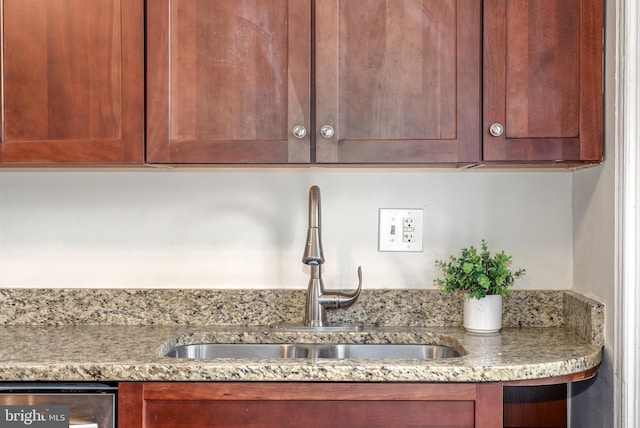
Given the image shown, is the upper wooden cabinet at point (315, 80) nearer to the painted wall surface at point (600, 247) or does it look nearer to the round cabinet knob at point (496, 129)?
the round cabinet knob at point (496, 129)

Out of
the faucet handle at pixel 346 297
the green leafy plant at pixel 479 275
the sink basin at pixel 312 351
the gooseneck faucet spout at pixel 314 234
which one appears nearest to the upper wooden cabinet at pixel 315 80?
the gooseneck faucet spout at pixel 314 234

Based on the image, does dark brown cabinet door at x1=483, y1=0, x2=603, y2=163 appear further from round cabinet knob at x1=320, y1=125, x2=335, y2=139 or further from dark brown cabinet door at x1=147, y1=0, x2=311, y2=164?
dark brown cabinet door at x1=147, y1=0, x2=311, y2=164

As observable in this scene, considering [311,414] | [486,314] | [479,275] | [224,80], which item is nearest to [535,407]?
[486,314]

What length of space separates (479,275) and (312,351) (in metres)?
0.48

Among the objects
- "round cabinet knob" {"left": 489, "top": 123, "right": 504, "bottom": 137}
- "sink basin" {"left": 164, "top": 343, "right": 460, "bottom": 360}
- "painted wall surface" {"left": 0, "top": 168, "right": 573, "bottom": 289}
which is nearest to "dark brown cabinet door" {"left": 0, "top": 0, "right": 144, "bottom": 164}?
"painted wall surface" {"left": 0, "top": 168, "right": 573, "bottom": 289}

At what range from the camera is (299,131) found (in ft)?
5.13

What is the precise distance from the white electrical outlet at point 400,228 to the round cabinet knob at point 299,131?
0.42 metres

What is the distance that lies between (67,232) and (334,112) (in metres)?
0.88

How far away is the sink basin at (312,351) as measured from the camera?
175 cm

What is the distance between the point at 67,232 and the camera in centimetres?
190

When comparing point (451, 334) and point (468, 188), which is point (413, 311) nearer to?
point (451, 334)

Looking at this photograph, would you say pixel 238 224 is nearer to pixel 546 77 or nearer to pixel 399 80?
pixel 399 80

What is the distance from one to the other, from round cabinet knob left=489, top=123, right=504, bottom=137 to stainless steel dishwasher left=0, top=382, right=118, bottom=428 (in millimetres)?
1011

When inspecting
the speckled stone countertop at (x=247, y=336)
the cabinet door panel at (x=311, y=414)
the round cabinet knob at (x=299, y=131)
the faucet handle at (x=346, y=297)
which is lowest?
the cabinet door panel at (x=311, y=414)
